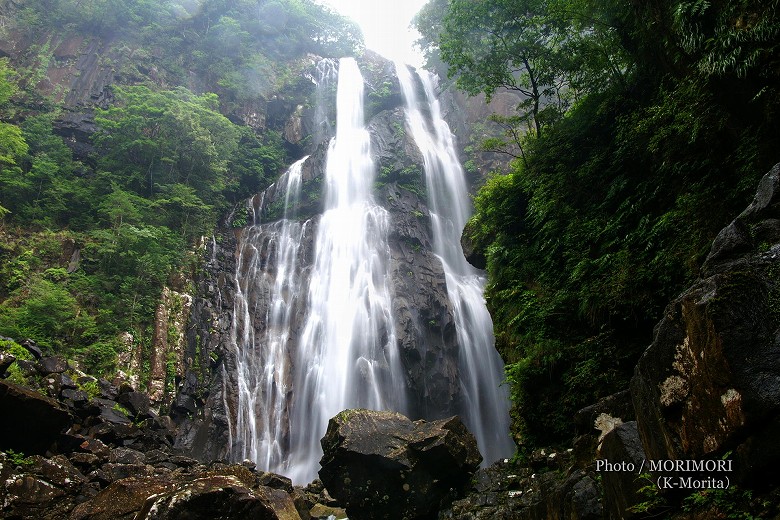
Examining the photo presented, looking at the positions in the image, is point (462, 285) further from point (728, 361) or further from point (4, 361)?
point (728, 361)

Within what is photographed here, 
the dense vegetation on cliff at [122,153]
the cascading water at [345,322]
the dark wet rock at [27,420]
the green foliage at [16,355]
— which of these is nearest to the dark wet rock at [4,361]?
the green foliage at [16,355]

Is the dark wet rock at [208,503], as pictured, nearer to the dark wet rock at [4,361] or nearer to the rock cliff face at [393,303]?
the dark wet rock at [4,361]

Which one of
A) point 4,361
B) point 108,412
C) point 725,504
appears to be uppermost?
point 4,361

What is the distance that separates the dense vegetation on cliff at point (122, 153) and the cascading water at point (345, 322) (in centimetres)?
563

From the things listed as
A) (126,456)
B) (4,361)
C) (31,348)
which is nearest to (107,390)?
(31,348)

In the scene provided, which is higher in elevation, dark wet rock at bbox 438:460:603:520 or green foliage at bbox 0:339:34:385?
green foliage at bbox 0:339:34:385

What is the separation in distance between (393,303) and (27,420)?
13675 mm

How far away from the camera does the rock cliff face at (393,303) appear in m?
15.7

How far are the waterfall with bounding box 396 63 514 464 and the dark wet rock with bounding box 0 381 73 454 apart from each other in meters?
11.4

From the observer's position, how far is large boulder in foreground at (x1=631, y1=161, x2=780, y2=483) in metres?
2.68

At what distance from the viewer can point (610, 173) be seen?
806 cm

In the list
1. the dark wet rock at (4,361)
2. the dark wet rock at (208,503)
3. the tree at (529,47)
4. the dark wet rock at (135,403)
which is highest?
the tree at (529,47)

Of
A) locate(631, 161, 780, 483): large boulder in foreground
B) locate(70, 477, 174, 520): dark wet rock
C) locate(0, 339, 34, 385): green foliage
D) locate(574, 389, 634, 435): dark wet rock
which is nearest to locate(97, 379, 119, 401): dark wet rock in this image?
locate(0, 339, 34, 385): green foliage

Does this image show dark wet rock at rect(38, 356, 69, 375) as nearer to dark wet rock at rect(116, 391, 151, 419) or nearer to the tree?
dark wet rock at rect(116, 391, 151, 419)
